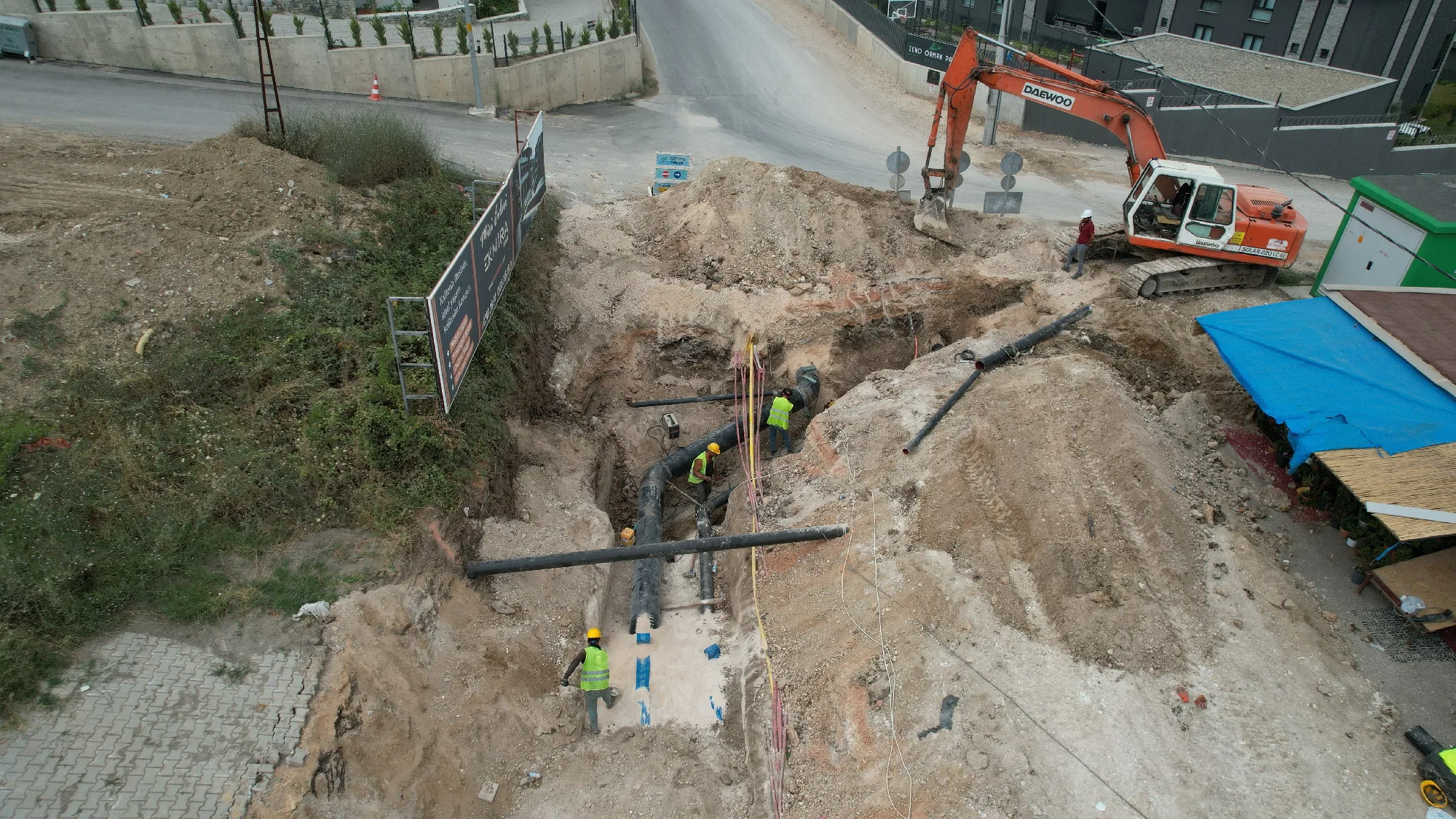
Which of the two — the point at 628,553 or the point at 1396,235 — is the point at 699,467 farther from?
the point at 1396,235

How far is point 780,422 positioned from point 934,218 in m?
6.93

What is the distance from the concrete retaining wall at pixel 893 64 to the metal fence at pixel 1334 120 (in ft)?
24.1

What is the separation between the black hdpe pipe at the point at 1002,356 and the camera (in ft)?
40.0

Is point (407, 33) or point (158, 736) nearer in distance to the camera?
point (158, 736)

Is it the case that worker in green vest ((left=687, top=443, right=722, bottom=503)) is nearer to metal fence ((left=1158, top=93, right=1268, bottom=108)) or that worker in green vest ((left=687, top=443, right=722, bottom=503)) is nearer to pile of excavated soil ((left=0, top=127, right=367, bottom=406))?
pile of excavated soil ((left=0, top=127, right=367, bottom=406))

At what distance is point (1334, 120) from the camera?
23672mm

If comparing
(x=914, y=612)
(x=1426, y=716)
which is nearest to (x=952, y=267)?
(x=914, y=612)

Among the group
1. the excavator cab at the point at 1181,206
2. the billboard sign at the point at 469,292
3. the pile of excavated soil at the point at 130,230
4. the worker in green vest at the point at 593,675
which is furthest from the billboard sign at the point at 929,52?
the worker in green vest at the point at 593,675

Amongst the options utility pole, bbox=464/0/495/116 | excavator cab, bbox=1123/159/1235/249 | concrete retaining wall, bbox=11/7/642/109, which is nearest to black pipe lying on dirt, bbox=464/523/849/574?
excavator cab, bbox=1123/159/1235/249

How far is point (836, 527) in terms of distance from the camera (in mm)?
Result: 11086

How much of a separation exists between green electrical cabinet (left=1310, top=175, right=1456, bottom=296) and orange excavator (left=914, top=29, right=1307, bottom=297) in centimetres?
120

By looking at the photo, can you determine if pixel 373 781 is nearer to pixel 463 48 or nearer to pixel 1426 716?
pixel 1426 716

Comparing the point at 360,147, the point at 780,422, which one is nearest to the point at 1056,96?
the point at 780,422

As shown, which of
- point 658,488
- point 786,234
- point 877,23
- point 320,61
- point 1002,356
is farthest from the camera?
point 877,23
